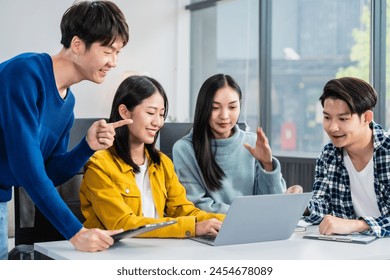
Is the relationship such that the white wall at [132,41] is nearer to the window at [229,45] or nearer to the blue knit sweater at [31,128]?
the window at [229,45]

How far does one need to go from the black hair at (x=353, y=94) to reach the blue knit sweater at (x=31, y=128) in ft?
2.94

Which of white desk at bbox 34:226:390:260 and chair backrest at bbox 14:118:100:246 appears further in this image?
chair backrest at bbox 14:118:100:246

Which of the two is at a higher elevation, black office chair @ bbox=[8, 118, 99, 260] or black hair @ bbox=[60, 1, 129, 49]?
black hair @ bbox=[60, 1, 129, 49]

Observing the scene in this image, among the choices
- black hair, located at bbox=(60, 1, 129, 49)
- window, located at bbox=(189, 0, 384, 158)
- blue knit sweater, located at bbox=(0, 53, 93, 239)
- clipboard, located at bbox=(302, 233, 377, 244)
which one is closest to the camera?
blue knit sweater, located at bbox=(0, 53, 93, 239)

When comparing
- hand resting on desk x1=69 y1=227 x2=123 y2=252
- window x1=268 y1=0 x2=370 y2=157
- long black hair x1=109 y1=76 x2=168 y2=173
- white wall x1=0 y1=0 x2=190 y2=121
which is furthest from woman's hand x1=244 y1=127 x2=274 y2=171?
white wall x1=0 y1=0 x2=190 y2=121

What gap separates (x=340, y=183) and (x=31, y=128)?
43.8 inches

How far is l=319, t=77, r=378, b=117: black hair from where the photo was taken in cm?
215

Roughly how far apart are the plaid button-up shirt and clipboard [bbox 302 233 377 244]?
0.66 ft

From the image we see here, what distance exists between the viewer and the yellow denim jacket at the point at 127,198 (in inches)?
77.2

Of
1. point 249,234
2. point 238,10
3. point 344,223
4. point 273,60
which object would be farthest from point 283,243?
point 238,10

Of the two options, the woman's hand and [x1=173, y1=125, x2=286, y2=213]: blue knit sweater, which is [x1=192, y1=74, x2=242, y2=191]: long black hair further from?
the woman's hand

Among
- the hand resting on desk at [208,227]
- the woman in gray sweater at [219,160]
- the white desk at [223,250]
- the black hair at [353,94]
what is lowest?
the white desk at [223,250]

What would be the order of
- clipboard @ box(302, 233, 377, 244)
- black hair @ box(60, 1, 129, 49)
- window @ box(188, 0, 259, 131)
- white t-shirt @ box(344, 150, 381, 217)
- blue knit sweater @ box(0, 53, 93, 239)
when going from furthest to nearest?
window @ box(188, 0, 259, 131), white t-shirt @ box(344, 150, 381, 217), clipboard @ box(302, 233, 377, 244), black hair @ box(60, 1, 129, 49), blue knit sweater @ box(0, 53, 93, 239)

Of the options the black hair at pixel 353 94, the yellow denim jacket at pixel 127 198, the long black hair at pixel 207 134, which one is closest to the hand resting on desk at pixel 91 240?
the yellow denim jacket at pixel 127 198
